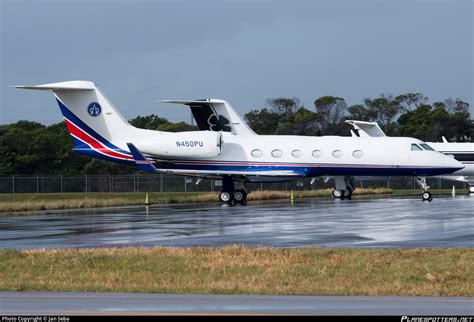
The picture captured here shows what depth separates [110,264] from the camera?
1716cm

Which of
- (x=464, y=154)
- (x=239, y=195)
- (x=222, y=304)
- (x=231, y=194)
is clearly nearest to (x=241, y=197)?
(x=239, y=195)

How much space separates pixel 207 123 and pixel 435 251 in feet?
108

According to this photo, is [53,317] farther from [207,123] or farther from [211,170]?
[207,123]

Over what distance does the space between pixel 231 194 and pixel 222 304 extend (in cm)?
3065

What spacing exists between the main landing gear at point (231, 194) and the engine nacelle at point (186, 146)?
1420 mm

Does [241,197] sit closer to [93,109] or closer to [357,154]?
[357,154]

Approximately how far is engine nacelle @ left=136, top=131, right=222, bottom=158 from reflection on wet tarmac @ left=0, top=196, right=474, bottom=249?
7.90 metres

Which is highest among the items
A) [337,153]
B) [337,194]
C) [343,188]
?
[337,153]

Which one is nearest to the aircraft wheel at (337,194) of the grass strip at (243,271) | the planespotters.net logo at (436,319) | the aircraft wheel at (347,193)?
the aircraft wheel at (347,193)

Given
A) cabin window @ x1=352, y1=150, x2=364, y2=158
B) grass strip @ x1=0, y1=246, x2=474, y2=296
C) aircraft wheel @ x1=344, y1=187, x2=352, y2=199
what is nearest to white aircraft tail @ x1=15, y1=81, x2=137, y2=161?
cabin window @ x1=352, y1=150, x2=364, y2=158

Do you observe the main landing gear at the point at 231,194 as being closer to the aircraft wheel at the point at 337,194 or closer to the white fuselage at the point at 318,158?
the white fuselage at the point at 318,158

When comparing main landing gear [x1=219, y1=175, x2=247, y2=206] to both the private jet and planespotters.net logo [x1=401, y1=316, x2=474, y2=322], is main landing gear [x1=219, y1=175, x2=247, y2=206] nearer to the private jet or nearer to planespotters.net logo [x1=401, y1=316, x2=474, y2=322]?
the private jet

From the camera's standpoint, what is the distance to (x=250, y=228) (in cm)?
2544

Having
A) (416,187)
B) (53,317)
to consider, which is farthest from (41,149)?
(53,317)
